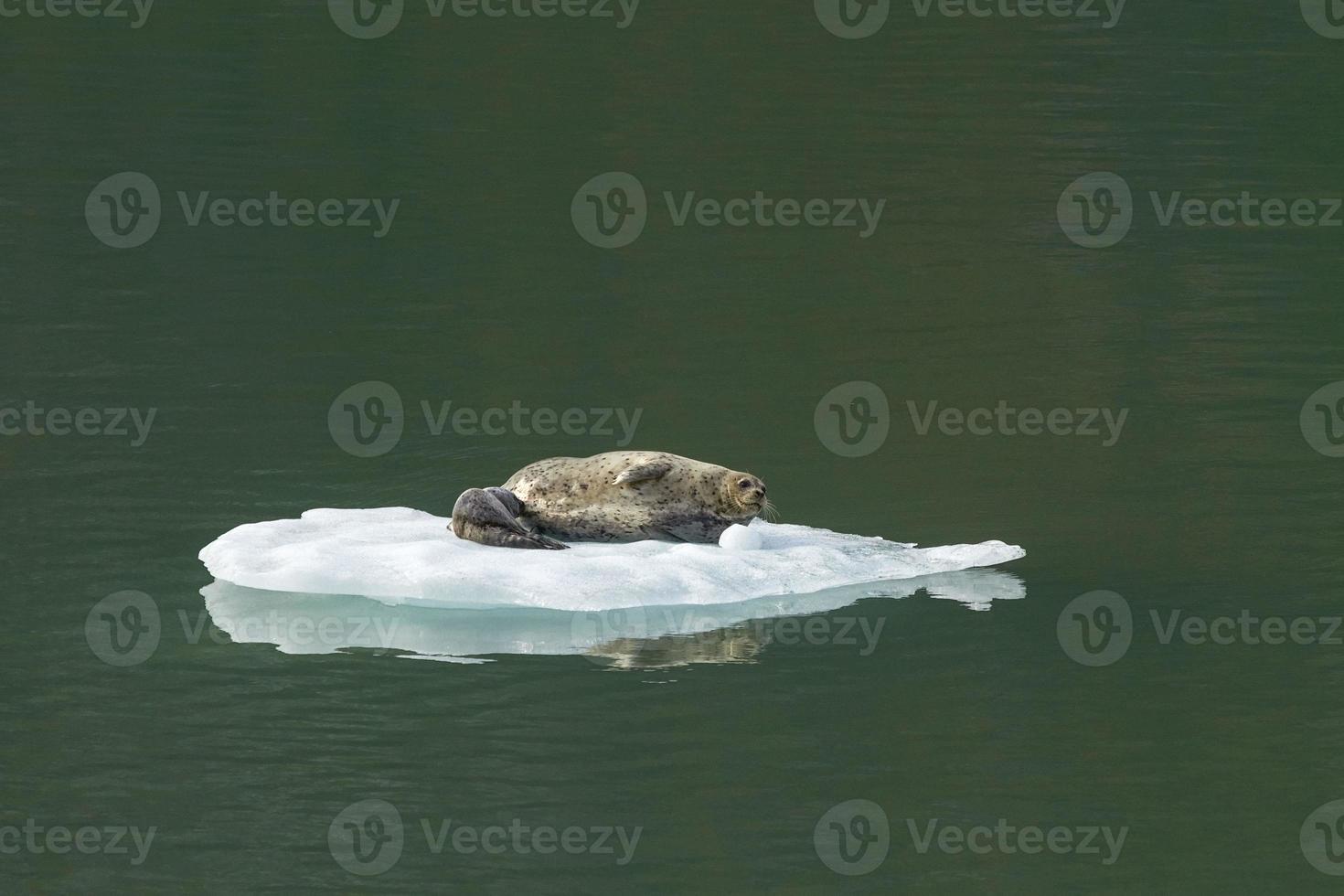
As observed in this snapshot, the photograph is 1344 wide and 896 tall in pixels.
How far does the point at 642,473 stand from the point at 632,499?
230mm

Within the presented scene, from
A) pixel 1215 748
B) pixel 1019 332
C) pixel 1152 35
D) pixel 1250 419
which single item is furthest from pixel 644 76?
pixel 1215 748

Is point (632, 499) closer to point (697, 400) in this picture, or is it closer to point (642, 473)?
point (642, 473)

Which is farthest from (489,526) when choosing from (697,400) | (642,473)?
(697,400)

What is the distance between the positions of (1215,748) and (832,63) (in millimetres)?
27639

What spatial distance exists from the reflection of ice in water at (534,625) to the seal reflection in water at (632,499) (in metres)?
1.45

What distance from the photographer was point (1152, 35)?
42.6 meters

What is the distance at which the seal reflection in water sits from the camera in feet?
54.9

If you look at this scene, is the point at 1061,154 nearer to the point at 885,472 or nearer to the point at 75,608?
the point at 885,472

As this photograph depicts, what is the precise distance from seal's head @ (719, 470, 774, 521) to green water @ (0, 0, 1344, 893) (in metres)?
1.12

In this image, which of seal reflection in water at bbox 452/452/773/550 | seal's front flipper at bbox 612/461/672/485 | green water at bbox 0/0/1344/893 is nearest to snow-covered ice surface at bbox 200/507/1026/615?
seal reflection in water at bbox 452/452/773/550

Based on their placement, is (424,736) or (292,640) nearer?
(424,736)

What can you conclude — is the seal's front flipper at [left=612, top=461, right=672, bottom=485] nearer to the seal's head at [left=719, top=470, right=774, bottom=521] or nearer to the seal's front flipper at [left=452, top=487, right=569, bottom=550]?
the seal's head at [left=719, top=470, right=774, bottom=521]

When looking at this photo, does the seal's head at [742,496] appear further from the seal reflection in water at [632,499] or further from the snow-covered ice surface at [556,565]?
the snow-covered ice surface at [556,565]

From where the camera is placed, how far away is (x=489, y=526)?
16188 millimetres
